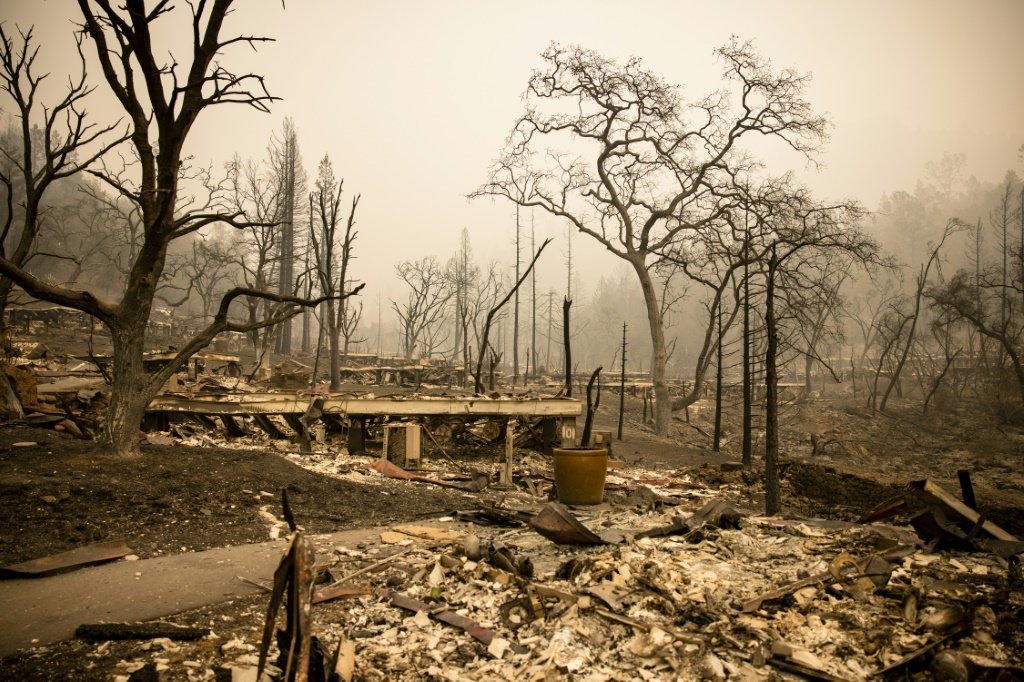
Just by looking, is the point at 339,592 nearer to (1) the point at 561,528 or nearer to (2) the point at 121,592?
(2) the point at 121,592

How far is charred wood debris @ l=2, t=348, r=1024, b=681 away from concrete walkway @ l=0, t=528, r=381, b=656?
0.77 feet

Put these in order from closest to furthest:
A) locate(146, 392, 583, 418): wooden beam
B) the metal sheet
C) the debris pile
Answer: the debris pile
the metal sheet
locate(146, 392, 583, 418): wooden beam

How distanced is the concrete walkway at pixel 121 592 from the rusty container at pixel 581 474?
191 inches

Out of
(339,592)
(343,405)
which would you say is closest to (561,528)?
(339,592)

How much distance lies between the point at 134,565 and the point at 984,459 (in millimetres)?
24282

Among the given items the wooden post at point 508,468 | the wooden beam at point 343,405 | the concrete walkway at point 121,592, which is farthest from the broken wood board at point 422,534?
the wooden beam at point 343,405

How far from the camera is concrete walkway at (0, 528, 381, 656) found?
3895mm

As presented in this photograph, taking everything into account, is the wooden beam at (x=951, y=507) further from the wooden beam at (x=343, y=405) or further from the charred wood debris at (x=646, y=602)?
the wooden beam at (x=343, y=405)

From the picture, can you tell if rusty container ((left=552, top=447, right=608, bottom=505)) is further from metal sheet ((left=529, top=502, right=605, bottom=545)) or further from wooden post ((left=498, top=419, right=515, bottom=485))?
metal sheet ((left=529, top=502, right=605, bottom=545))

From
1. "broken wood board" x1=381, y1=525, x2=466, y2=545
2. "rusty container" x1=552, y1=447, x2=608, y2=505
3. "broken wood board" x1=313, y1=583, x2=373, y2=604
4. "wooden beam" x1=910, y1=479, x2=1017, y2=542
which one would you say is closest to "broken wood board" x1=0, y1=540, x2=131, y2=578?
"broken wood board" x1=313, y1=583, x2=373, y2=604

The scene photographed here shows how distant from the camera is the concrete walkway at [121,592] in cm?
389

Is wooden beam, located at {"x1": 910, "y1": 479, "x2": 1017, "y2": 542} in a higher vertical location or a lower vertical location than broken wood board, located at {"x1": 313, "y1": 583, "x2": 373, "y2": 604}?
higher

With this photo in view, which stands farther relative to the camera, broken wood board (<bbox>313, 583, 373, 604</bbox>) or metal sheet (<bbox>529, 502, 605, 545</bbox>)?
metal sheet (<bbox>529, 502, 605, 545</bbox>)

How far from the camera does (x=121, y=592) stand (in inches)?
179
